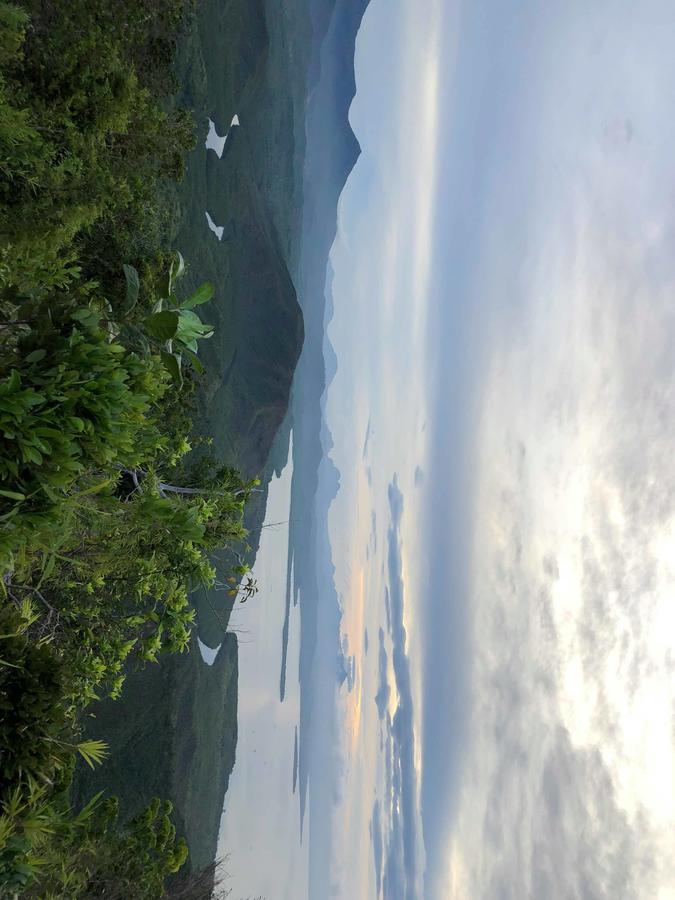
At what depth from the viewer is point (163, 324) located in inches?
165

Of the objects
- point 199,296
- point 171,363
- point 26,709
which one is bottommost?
point 26,709

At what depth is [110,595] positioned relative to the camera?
7016 millimetres

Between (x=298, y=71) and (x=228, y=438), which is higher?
(x=298, y=71)

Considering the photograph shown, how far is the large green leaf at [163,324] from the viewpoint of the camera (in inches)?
164

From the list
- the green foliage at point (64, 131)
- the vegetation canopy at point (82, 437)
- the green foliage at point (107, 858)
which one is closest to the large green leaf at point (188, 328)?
the vegetation canopy at point (82, 437)

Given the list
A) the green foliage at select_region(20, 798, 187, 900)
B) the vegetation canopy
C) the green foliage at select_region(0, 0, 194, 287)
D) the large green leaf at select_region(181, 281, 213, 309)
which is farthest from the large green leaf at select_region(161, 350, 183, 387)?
the green foliage at select_region(20, 798, 187, 900)

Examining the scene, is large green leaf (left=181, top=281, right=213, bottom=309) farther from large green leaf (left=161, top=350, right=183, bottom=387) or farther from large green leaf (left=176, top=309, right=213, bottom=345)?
large green leaf (left=161, top=350, right=183, bottom=387)

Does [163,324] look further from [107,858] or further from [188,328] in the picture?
[107,858]

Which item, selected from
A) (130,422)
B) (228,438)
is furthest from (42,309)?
(228,438)

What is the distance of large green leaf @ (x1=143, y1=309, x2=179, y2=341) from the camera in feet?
13.6

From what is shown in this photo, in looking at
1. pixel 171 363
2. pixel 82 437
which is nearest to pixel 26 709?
pixel 82 437

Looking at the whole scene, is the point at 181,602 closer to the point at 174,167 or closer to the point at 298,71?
the point at 174,167

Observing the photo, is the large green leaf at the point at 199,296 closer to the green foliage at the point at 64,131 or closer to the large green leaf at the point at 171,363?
the large green leaf at the point at 171,363

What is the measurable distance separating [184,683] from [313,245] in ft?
415
